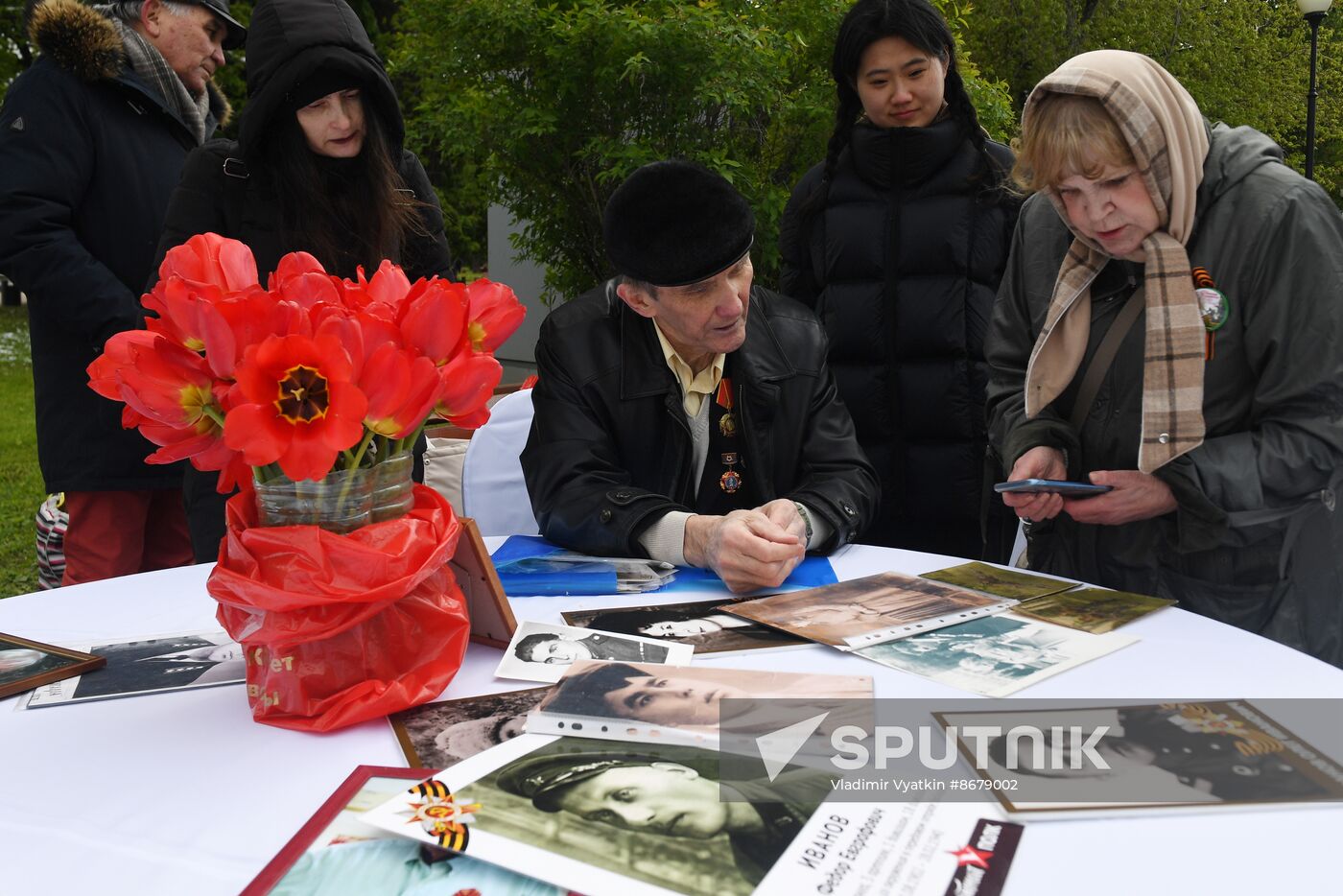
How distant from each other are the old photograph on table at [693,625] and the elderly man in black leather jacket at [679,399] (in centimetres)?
29

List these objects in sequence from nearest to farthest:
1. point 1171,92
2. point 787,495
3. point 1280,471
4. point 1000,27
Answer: point 1280,471
point 1171,92
point 787,495
point 1000,27

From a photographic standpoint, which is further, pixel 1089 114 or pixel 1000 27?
pixel 1000 27

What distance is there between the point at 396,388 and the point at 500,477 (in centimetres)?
127

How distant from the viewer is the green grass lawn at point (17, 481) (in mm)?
5597

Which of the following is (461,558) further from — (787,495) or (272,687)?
(787,495)

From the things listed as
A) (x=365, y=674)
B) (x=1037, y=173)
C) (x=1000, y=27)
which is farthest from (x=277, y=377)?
(x=1000, y=27)

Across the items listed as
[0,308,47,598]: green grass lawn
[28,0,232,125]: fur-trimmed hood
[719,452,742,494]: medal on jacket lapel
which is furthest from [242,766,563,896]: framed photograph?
[0,308,47,598]: green grass lawn

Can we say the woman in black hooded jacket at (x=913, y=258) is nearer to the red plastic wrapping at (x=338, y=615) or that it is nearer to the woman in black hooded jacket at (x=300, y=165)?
the woman in black hooded jacket at (x=300, y=165)

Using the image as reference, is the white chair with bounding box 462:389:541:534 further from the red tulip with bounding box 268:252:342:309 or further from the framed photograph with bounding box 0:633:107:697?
the red tulip with bounding box 268:252:342:309

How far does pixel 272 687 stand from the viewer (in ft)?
3.96

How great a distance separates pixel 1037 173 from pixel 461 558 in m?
1.33

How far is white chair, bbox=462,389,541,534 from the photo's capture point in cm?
239

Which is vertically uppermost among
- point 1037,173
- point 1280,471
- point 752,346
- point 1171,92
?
point 1171,92

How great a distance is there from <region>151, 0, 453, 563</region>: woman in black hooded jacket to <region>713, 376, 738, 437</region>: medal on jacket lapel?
90cm
